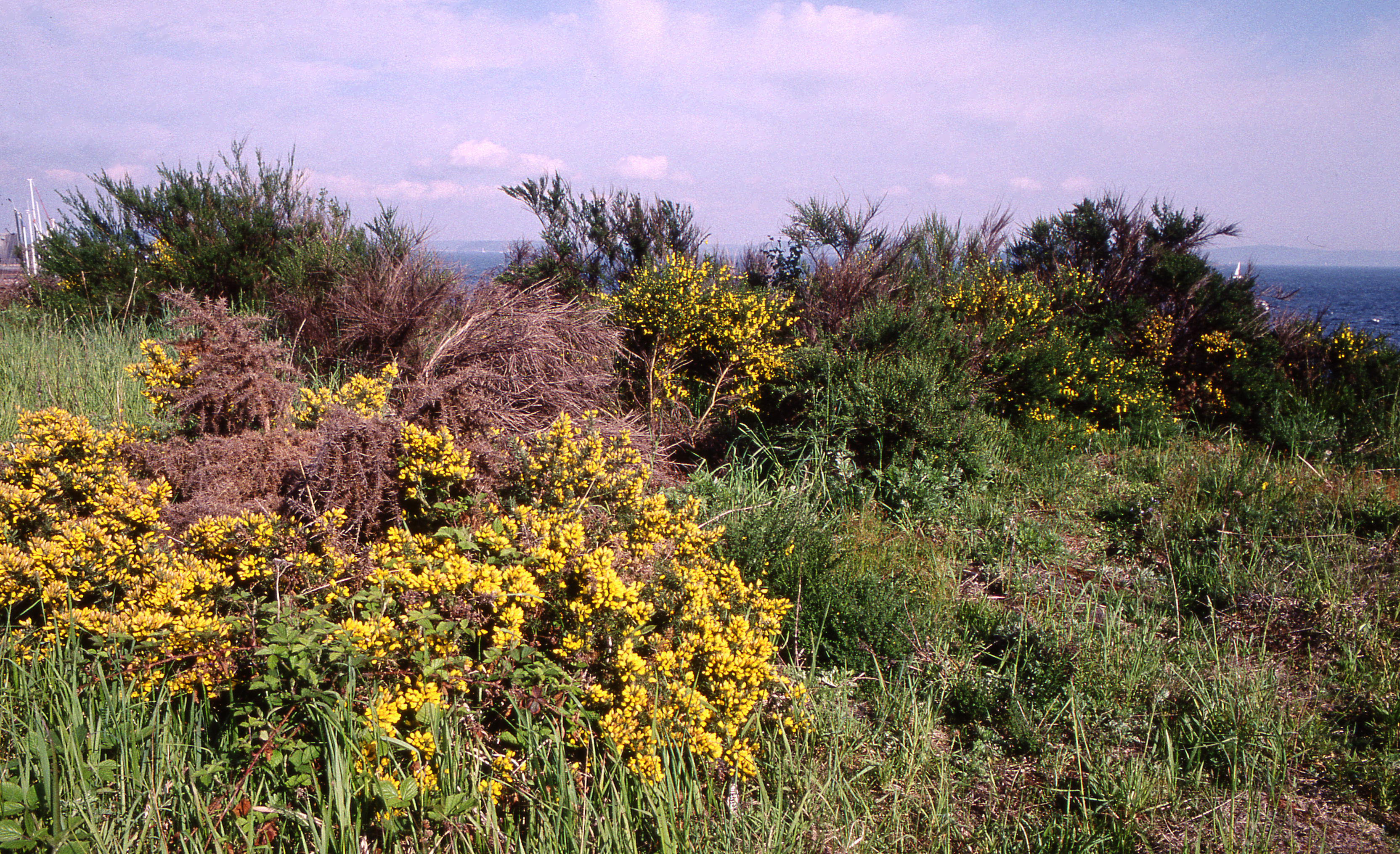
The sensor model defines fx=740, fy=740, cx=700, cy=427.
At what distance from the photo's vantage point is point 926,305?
6.01 m

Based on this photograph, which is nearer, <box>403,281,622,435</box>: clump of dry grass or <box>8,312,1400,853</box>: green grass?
<box>8,312,1400,853</box>: green grass

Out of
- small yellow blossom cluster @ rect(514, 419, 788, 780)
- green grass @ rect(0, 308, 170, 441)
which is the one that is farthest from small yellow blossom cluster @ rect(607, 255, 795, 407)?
green grass @ rect(0, 308, 170, 441)

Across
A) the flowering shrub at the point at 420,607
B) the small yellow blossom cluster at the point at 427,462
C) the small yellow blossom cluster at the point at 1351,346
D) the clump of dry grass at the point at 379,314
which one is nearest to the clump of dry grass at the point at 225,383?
the flowering shrub at the point at 420,607

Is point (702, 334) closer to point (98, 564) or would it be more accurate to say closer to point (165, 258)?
point (98, 564)

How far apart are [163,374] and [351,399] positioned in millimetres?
953

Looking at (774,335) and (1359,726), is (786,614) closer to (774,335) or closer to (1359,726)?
(1359,726)

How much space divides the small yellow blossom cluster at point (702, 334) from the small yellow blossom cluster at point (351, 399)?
2.52 meters

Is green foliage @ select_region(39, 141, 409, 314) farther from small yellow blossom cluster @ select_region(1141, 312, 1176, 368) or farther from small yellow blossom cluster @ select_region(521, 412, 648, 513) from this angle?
small yellow blossom cluster @ select_region(1141, 312, 1176, 368)

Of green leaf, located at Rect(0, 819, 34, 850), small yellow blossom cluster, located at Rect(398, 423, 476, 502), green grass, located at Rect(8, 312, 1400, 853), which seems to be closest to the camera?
green leaf, located at Rect(0, 819, 34, 850)

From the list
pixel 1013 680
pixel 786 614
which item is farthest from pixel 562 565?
pixel 1013 680

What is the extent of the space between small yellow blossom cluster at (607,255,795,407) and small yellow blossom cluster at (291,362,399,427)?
8.27 feet

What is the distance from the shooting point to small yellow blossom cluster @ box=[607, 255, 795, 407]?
5891 millimetres

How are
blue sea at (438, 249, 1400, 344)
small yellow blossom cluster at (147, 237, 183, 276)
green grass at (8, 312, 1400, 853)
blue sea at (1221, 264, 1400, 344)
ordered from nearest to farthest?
green grass at (8, 312, 1400, 853) < blue sea at (438, 249, 1400, 344) < small yellow blossom cluster at (147, 237, 183, 276) < blue sea at (1221, 264, 1400, 344)

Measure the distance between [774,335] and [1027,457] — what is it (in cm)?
226
